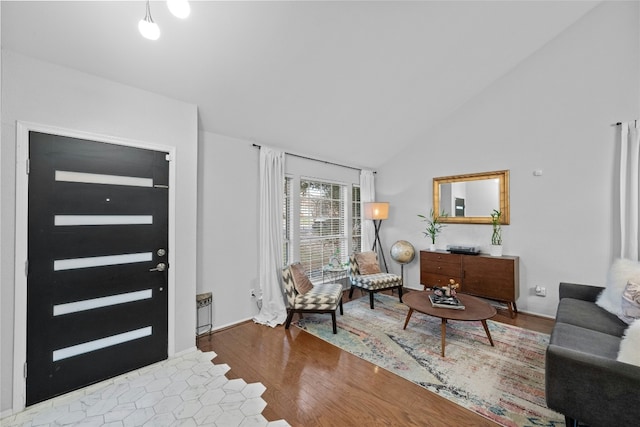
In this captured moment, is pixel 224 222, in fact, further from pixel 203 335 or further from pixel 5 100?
pixel 5 100

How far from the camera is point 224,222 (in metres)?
3.28

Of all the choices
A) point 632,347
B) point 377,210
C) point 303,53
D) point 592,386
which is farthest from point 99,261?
point 377,210

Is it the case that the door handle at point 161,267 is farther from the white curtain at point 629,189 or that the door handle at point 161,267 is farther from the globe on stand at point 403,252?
the white curtain at point 629,189

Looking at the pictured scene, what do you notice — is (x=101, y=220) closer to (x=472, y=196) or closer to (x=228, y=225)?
(x=228, y=225)

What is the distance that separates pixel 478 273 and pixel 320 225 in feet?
8.67

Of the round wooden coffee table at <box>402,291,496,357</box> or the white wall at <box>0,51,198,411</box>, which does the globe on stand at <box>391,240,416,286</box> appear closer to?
the round wooden coffee table at <box>402,291,496,357</box>

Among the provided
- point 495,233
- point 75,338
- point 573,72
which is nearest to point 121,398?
point 75,338

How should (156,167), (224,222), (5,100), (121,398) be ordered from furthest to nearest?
(224,222) → (156,167) → (121,398) → (5,100)

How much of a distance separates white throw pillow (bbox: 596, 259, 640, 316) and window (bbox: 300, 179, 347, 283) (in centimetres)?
349

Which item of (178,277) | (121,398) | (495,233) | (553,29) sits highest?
(553,29)

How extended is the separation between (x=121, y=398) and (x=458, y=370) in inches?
115

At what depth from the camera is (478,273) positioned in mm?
3773

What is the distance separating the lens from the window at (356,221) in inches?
206

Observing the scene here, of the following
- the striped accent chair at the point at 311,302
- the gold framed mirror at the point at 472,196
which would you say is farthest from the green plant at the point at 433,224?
the striped accent chair at the point at 311,302
